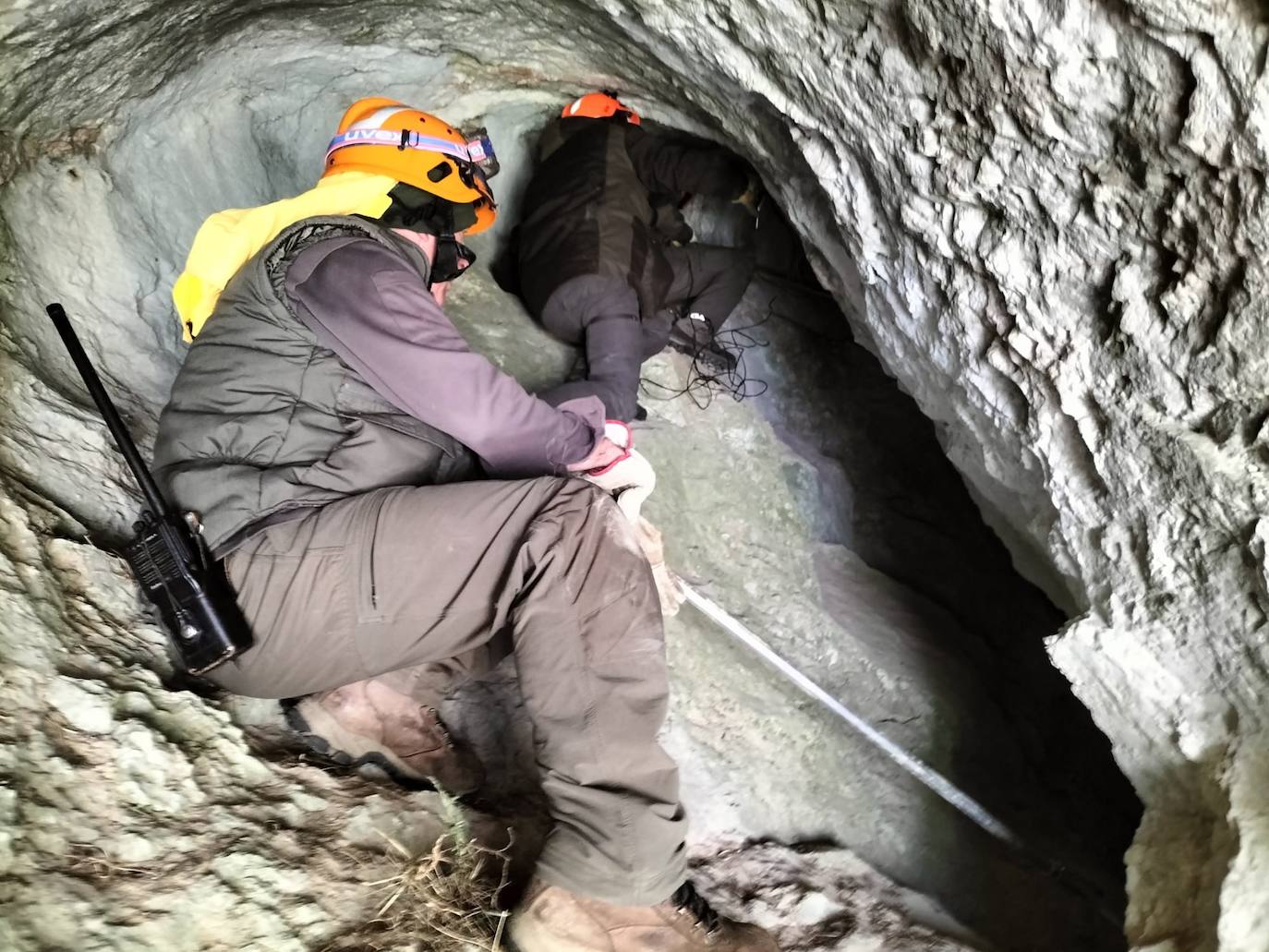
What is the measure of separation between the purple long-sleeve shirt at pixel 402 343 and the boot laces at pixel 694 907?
3.12 feet

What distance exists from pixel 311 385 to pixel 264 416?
0.11m

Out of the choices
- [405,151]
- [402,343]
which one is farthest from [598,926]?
[405,151]

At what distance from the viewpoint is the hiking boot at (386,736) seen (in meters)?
1.87

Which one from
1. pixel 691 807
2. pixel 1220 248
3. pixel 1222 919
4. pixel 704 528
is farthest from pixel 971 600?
pixel 1220 248

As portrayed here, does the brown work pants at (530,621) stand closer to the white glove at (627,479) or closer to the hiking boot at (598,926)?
the hiking boot at (598,926)

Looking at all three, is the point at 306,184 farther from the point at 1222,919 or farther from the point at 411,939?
the point at 1222,919

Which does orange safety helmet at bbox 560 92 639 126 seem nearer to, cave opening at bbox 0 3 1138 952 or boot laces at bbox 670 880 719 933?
cave opening at bbox 0 3 1138 952

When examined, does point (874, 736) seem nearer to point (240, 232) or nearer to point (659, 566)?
point (659, 566)

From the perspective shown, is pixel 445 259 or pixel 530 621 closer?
pixel 530 621

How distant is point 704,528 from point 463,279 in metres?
1.35

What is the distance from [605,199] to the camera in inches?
119

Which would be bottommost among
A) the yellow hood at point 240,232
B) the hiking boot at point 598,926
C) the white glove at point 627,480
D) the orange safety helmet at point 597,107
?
the hiking boot at point 598,926

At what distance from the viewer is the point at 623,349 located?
2.97 metres

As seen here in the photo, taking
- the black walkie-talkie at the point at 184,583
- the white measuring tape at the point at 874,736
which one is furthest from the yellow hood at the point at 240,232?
the white measuring tape at the point at 874,736
